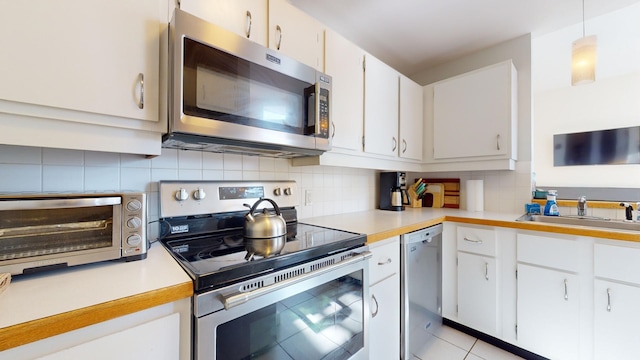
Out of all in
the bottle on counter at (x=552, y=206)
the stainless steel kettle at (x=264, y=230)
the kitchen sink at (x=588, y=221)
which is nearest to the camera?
the stainless steel kettle at (x=264, y=230)

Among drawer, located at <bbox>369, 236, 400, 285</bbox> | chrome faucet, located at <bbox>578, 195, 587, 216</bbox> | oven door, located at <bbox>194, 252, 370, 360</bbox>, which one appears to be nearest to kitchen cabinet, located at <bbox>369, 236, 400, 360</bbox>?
drawer, located at <bbox>369, 236, 400, 285</bbox>

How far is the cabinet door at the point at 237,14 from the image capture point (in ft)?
3.21

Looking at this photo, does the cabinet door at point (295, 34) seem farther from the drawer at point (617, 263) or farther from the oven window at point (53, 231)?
the drawer at point (617, 263)

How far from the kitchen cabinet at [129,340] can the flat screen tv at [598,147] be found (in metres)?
5.21

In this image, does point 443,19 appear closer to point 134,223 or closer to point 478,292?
point 478,292

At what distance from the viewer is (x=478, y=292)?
1.75 meters

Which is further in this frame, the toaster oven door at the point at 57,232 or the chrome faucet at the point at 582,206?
the chrome faucet at the point at 582,206

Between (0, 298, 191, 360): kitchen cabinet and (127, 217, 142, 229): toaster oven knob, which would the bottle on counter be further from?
(127, 217, 142, 229): toaster oven knob

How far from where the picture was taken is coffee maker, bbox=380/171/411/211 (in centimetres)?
217

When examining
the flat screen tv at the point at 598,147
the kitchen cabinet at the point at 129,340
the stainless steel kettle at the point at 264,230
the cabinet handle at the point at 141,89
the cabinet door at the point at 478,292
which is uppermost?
the flat screen tv at the point at 598,147

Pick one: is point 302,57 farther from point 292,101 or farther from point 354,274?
point 354,274

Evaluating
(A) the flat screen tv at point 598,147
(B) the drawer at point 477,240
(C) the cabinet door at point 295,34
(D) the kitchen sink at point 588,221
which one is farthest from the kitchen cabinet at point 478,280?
(A) the flat screen tv at point 598,147

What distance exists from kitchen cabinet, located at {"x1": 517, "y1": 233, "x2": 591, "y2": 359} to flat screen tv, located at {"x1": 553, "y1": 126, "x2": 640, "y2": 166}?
3.31 metres

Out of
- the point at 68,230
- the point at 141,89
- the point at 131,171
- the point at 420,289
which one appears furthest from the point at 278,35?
the point at 420,289
